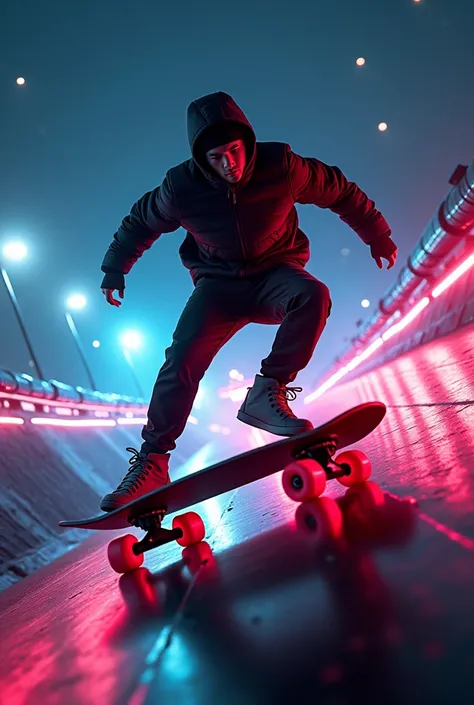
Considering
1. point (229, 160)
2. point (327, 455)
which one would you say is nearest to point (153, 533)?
point (327, 455)

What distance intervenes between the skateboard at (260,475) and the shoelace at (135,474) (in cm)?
33

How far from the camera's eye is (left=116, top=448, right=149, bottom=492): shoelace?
3297 millimetres

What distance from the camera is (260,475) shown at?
295 centimetres

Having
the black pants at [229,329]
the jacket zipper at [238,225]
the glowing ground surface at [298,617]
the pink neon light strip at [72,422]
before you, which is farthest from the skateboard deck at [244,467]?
the pink neon light strip at [72,422]

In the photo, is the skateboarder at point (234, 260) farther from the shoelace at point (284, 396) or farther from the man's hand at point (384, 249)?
the man's hand at point (384, 249)

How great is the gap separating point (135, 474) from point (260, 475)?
0.90 metres

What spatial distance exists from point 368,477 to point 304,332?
1120mm

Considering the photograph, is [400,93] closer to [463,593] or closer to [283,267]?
[283,267]

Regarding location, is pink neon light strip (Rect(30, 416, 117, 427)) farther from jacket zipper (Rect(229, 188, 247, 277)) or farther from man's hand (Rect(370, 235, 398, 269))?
man's hand (Rect(370, 235, 398, 269))

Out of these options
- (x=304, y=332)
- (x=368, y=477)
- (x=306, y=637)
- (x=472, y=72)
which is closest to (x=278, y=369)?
(x=304, y=332)

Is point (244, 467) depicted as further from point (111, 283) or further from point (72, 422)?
point (72, 422)

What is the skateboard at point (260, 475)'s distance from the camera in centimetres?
248

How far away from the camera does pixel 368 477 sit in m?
2.60

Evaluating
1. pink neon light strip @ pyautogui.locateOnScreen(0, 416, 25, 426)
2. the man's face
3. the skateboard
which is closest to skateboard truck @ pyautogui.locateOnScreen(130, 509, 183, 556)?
the skateboard
